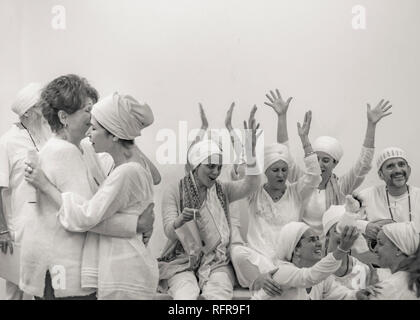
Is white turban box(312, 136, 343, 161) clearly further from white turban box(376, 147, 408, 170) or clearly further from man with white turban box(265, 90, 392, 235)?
→ white turban box(376, 147, 408, 170)

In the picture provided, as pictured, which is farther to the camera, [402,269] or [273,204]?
[273,204]

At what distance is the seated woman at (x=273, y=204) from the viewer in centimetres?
431

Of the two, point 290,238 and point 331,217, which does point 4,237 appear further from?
point 331,217

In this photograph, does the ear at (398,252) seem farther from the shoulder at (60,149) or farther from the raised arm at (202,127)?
the shoulder at (60,149)

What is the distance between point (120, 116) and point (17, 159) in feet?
3.74

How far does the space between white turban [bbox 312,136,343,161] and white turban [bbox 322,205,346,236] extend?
449mm

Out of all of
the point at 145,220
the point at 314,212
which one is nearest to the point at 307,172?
the point at 314,212

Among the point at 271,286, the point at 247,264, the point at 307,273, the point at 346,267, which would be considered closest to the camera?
the point at 307,273

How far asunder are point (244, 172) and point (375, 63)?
1.12m

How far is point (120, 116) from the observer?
11.9ft

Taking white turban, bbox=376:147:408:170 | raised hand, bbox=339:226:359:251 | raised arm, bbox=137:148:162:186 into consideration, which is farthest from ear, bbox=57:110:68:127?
white turban, bbox=376:147:408:170

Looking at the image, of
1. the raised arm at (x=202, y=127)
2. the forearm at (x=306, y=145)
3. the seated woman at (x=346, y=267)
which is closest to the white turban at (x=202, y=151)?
the raised arm at (x=202, y=127)

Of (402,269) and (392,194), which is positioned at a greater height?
(392,194)
